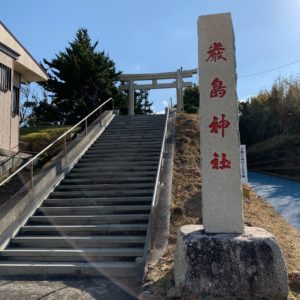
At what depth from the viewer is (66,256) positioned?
21.7 ft

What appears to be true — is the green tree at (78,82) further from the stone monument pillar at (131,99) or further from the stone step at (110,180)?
the stone step at (110,180)

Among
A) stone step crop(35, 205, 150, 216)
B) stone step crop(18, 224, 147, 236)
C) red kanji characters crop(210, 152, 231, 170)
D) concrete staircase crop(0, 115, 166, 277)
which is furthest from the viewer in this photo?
stone step crop(35, 205, 150, 216)

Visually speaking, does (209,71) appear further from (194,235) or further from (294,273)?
(294,273)

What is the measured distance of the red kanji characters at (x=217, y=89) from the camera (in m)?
5.61

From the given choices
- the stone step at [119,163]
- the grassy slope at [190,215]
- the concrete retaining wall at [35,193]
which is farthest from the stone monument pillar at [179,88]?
the stone step at [119,163]

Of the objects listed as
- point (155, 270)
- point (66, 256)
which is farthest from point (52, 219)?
point (155, 270)

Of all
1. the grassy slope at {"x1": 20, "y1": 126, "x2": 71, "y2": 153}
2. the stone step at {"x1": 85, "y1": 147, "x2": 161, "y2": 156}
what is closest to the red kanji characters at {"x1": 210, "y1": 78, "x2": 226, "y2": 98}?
the stone step at {"x1": 85, "y1": 147, "x2": 161, "y2": 156}

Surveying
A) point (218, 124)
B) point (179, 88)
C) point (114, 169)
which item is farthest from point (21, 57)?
point (218, 124)

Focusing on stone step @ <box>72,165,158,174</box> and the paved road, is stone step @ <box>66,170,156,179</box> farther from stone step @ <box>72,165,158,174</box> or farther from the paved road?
the paved road

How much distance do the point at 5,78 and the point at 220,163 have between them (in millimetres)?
9553

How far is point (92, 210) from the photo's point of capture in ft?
26.6

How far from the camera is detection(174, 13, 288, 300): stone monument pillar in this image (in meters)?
4.84

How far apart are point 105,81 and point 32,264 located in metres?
16.9

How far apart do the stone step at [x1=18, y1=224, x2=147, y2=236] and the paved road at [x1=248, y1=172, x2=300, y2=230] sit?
409 centimetres
